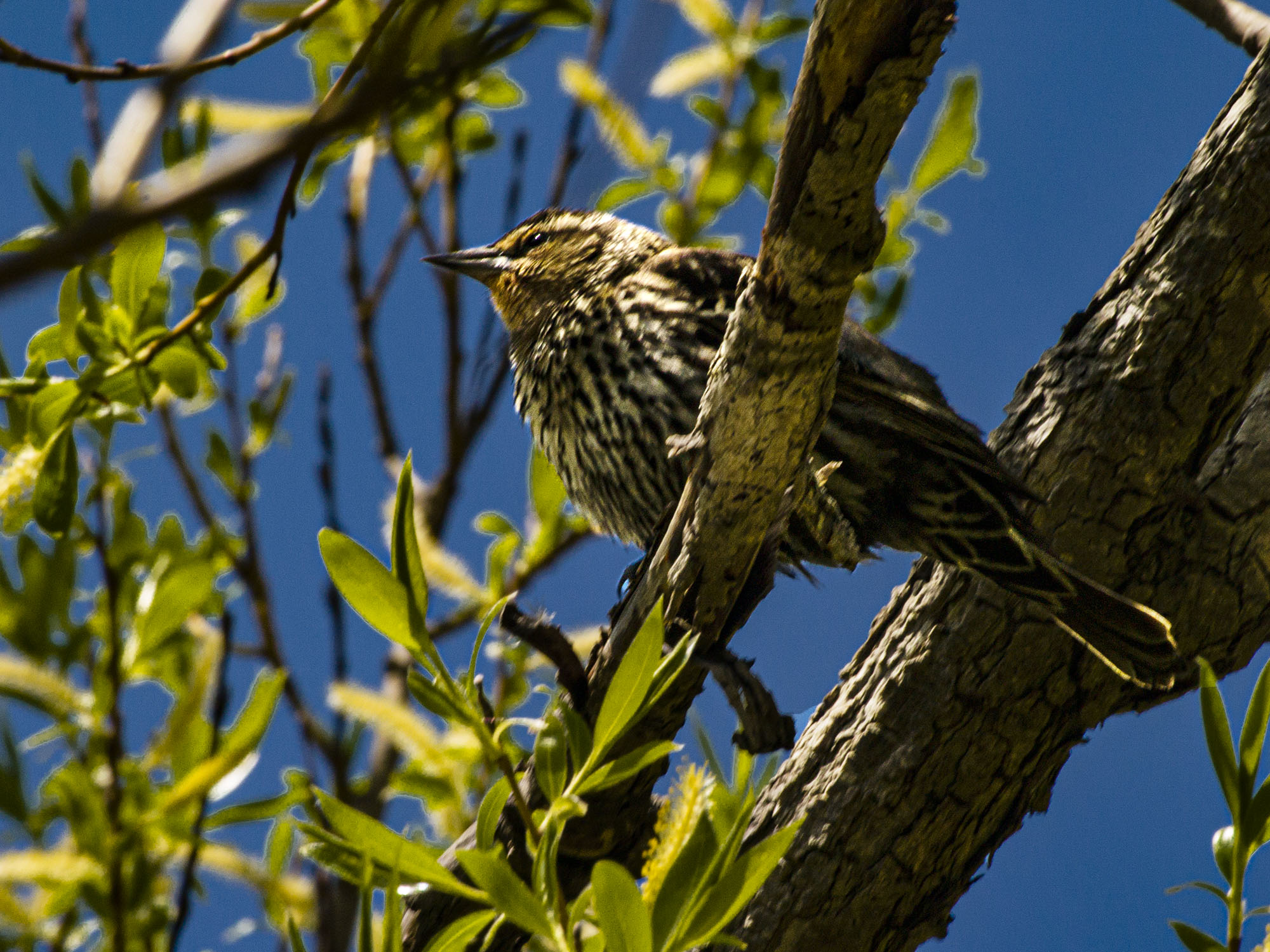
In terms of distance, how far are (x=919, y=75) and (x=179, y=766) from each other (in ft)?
5.13

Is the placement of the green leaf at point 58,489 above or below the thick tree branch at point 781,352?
above

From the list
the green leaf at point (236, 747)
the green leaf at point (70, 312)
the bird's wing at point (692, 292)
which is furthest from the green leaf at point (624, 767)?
the bird's wing at point (692, 292)

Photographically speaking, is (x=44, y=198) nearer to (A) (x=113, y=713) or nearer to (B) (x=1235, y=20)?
(A) (x=113, y=713)

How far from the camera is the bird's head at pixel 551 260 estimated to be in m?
2.96

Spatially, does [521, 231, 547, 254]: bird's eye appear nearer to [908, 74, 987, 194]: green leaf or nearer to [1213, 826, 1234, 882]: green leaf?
[908, 74, 987, 194]: green leaf

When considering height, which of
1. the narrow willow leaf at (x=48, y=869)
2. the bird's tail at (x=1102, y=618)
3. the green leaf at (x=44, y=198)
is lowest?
the bird's tail at (x=1102, y=618)

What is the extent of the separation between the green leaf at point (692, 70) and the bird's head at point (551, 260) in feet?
1.29

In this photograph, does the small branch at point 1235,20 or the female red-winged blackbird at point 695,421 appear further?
the small branch at point 1235,20

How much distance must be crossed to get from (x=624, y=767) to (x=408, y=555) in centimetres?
30

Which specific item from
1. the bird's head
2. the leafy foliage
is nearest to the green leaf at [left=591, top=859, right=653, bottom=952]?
the leafy foliage

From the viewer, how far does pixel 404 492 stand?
1.23 m

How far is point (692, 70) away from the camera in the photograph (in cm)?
273

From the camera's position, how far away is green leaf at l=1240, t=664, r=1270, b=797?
1379 mm

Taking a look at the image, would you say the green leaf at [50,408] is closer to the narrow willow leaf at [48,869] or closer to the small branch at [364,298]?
the narrow willow leaf at [48,869]
